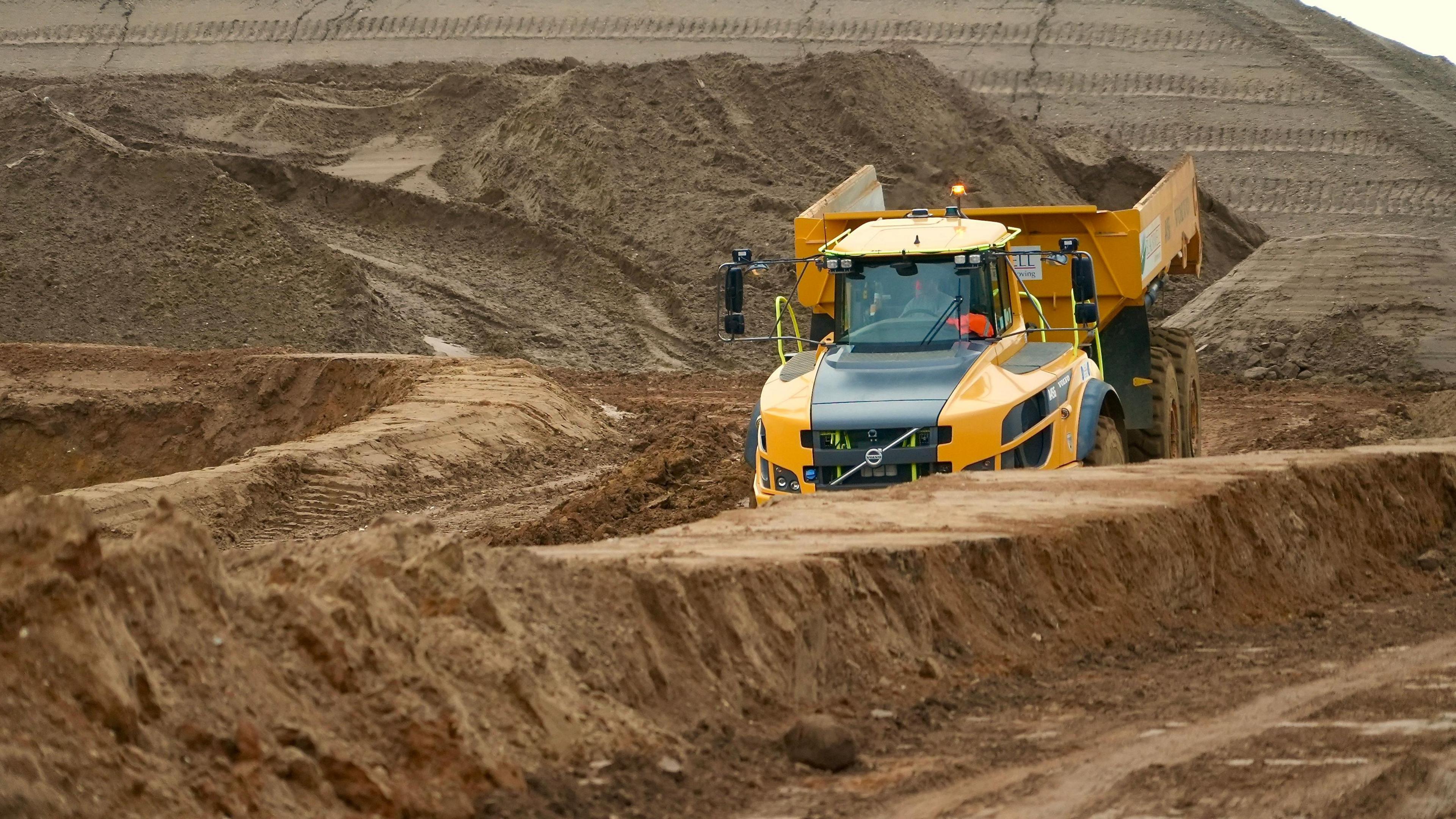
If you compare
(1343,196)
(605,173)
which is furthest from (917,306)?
(1343,196)

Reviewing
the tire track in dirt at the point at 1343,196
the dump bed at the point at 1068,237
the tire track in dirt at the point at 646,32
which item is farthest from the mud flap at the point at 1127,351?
the tire track in dirt at the point at 646,32

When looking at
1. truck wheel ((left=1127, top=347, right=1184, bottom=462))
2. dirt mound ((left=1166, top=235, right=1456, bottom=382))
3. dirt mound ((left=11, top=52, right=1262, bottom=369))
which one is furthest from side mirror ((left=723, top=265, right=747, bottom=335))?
dirt mound ((left=11, top=52, right=1262, bottom=369))

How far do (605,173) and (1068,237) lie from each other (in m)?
18.9

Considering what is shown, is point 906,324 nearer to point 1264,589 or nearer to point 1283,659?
point 1264,589

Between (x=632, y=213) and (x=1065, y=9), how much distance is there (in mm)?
18772

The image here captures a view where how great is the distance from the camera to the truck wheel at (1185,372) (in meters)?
13.7

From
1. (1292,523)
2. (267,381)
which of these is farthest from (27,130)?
(1292,523)

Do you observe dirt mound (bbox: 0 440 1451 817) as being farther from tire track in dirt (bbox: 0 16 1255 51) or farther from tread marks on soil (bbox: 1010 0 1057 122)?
tire track in dirt (bbox: 0 16 1255 51)

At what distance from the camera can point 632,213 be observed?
2964cm

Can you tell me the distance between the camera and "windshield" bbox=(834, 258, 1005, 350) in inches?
419

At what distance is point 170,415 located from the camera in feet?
63.4

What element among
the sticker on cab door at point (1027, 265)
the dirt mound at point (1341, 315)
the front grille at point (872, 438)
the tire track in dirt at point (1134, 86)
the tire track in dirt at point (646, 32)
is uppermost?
the tire track in dirt at point (646, 32)

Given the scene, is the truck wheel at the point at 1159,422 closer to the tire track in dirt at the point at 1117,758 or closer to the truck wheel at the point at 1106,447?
the truck wheel at the point at 1106,447

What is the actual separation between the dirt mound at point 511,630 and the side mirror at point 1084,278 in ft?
6.48
